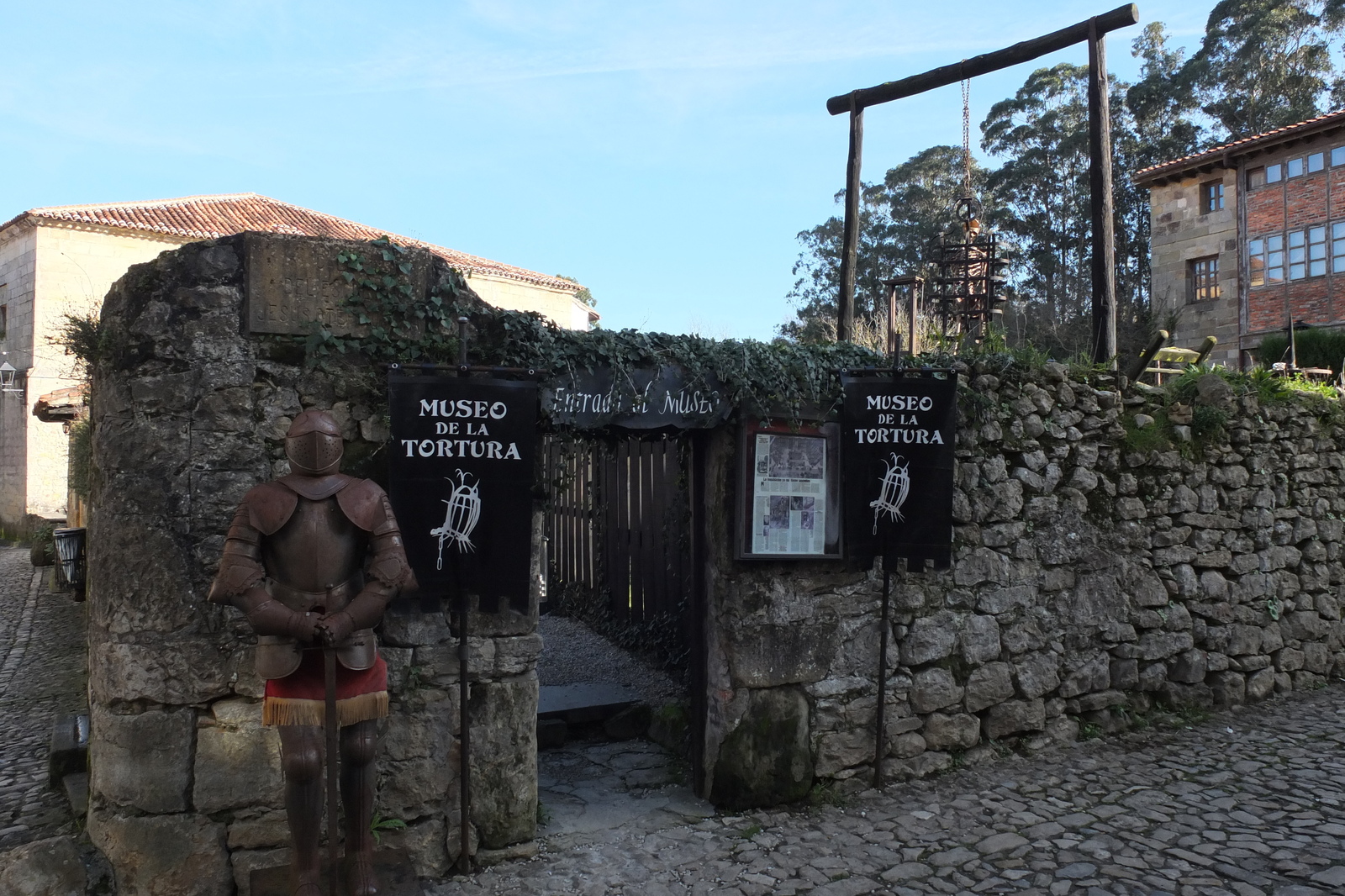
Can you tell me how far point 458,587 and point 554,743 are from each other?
2.30 meters

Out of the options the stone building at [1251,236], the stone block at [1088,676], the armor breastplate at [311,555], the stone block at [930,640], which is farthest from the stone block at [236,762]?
the stone building at [1251,236]

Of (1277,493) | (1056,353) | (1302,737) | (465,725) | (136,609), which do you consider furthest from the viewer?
(1056,353)

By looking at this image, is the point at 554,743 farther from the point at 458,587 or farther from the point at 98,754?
the point at 98,754

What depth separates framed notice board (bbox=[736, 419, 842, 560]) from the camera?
479cm

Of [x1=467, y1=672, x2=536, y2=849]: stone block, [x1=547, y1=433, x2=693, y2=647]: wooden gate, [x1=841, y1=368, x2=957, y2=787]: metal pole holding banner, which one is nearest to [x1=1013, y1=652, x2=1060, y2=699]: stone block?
[x1=841, y1=368, x2=957, y2=787]: metal pole holding banner

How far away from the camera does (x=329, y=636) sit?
10.3ft

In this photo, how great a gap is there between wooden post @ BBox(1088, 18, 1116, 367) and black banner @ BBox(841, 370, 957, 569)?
2.49 m

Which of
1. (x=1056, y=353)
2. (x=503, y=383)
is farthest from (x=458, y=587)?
(x=1056, y=353)

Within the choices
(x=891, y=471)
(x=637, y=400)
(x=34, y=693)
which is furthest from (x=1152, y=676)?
(x=34, y=693)

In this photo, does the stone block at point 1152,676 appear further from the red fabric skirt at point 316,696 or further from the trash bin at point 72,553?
the trash bin at point 72,553

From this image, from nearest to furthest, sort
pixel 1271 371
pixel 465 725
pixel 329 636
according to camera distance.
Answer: pixel 329 636
pixel 465 725
pixel 1271 371

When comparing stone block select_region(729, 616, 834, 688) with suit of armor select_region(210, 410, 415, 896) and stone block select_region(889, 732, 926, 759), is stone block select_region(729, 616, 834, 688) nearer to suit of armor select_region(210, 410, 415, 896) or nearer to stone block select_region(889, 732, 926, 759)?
stone block select_region(889, 732, 926, 759)

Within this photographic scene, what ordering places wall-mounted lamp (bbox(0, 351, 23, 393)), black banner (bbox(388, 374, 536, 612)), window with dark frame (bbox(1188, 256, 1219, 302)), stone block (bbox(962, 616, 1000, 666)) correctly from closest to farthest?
1. black banner (bbox(388, 374, 536, 612))
2. stone block (bbox(962, 616, 1000, 666))
3. wall-mounted lamp (bbox(0, 351, 23, 393))
4. window with dark frame (bbox(1188, 256, 1219, 302))

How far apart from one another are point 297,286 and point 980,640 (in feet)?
13.7
